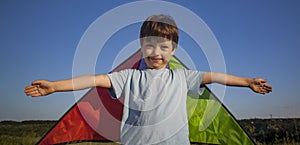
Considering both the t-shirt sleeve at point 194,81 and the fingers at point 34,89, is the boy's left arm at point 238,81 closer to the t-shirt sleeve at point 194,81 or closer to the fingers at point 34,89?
the t-shirt sleeve at point 194,81

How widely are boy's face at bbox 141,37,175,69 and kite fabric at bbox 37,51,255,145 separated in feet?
3.53

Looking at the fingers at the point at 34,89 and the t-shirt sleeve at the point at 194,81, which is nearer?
the fingers at the point at 34,89

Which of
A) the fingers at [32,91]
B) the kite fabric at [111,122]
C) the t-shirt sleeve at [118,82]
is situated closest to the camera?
the fingers at [32,91]

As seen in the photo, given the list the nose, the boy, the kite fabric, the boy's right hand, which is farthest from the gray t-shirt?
the kite fabric

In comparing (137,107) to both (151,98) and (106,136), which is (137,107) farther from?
(106,136)

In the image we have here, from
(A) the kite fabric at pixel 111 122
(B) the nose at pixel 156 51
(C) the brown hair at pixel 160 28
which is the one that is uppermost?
(C) the brown hair at pixel 160 28

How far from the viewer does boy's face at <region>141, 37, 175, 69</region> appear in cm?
229

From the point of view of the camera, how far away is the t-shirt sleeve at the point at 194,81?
2.34 metres

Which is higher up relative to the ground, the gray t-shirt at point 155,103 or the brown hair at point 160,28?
the brown hair at point 160,28

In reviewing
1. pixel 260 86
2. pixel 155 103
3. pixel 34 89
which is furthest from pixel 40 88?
pixel 260 86

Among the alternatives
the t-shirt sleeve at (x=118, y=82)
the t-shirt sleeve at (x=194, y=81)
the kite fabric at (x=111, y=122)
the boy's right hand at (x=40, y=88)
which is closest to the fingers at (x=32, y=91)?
the boy's right hand at (x=40, y=88)

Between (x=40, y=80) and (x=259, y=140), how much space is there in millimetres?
5466

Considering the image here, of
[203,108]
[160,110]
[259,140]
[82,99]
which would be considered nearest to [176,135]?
[160,110]

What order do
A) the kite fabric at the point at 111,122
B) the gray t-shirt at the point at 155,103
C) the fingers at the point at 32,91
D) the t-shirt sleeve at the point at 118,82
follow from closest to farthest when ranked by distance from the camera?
the fingers at the point at 32,91 → the gray t-shirt at the point at 155,103 → the t-shirt sleeve at the point at 118,82 → the kite fabric at the point at 111,122
